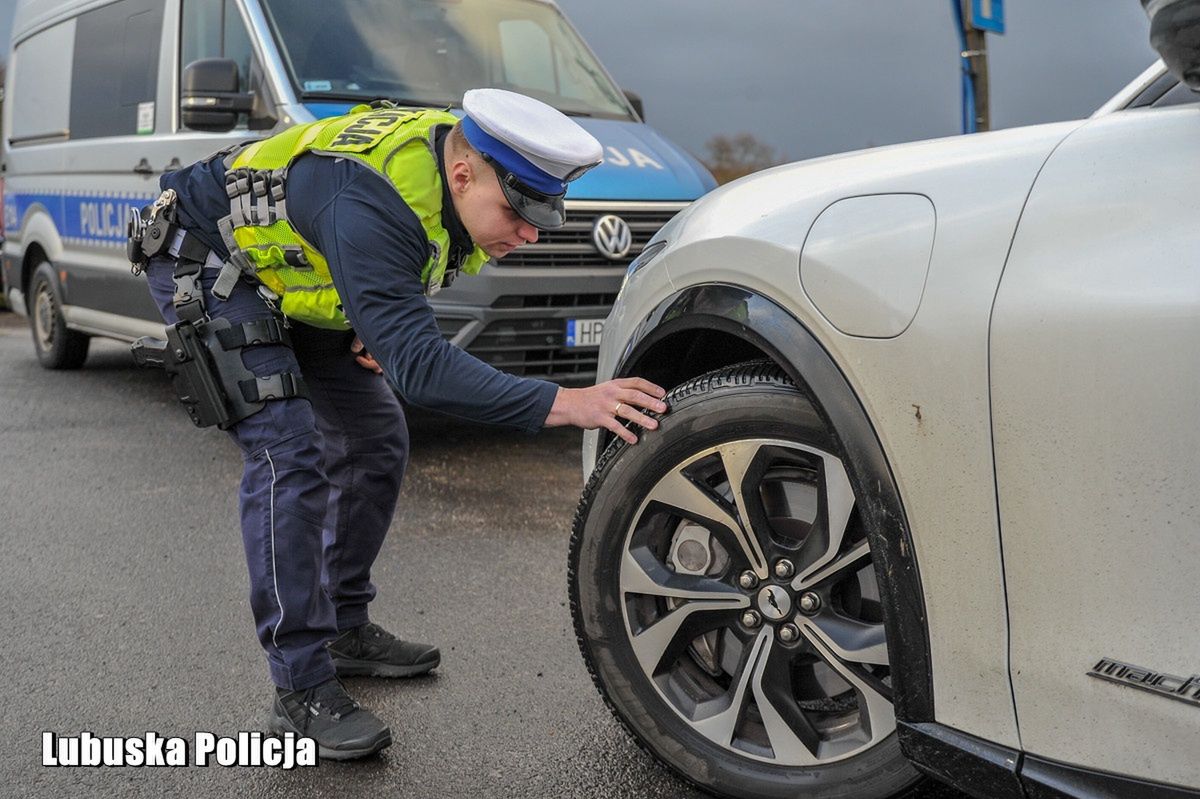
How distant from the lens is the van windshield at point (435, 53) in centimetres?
552

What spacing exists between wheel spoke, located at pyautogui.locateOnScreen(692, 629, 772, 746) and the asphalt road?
0.20 m

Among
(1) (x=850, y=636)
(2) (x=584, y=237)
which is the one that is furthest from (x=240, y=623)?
(2) (x=584, y=237)

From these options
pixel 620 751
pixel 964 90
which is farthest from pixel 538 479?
pixel 964 90

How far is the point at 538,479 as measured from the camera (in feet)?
17.0

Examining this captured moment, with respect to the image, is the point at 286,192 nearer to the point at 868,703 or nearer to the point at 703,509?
the point at 703,509

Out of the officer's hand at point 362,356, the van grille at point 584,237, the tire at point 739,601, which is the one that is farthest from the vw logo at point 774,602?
the van grille at point 584,237

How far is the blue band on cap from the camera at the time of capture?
2.47 m

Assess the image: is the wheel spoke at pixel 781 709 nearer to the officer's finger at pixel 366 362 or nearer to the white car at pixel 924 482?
the white car at pixel 924 482

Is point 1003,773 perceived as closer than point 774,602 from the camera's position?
Yes

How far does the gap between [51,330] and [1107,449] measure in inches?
289

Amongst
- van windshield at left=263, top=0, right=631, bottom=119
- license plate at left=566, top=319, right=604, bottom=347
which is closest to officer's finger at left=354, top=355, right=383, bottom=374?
license plate at left=566, top=319, right=604, bottom=347

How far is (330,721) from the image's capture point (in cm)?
270

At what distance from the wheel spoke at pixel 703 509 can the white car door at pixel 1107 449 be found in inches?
21.3

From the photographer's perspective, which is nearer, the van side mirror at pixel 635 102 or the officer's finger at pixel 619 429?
the officer's finger at pixel 619 429
